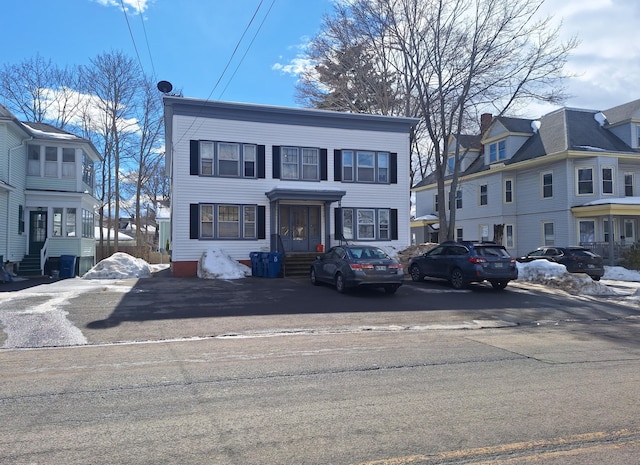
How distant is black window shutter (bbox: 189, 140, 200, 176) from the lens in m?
21.7

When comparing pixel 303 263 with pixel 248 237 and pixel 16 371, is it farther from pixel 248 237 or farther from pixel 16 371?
pixel 16 371

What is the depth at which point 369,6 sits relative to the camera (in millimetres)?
26781

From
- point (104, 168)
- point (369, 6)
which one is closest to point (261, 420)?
point (369, 6)

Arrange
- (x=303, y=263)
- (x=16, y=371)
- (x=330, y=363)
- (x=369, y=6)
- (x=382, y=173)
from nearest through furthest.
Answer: (x=16, y=371)
(x=330, y=363)
(x=303, y=263)
(x=382, y=173)
(x=369, y=6)

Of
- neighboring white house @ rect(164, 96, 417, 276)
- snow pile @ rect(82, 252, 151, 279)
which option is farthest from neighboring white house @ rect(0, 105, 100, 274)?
neighboring white house @ rect(164, 96, 417, 276)

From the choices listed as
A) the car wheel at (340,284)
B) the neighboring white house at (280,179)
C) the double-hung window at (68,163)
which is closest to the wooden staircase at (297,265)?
the neighboring white house at (280,179)

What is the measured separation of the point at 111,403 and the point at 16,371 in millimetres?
2293

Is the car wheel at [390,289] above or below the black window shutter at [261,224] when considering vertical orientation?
below

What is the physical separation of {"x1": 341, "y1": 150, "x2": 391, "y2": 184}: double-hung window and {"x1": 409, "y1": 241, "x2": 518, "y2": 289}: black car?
8.12 m

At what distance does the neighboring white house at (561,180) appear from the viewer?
1136 inches

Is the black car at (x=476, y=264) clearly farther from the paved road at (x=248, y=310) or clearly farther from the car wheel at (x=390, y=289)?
the car wheel at (x=390, y=289)

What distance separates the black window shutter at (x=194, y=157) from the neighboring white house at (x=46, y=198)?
21.8ft

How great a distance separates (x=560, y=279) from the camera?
17547mm

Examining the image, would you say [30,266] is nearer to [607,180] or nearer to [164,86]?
[164,86]
